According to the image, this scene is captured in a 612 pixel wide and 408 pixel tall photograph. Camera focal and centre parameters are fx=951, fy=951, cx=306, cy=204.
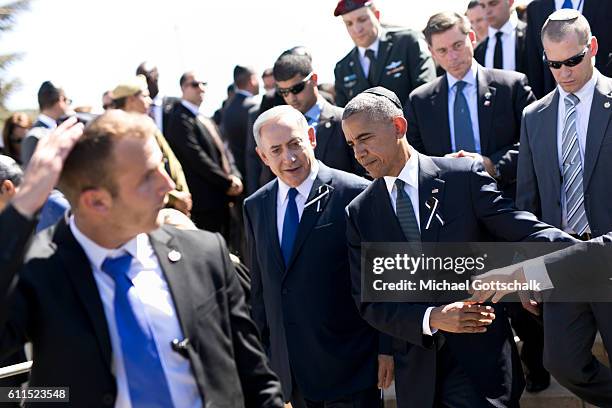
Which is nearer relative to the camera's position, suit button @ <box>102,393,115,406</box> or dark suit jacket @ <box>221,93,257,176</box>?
suit button @ <box>102,393,115,406</box>

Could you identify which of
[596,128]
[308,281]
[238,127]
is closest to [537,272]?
[596,128]

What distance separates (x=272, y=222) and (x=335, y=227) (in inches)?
16.0

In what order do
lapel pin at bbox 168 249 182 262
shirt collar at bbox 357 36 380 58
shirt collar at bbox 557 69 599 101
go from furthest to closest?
shirt collar at bbox 357 36 380 58 < shirt collar at bbox 557 69 599 101 < lapel pin at bbox 168 249 182 262

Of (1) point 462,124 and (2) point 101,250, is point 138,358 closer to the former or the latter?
(2) point 101,250

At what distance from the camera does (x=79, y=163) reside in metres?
3.14

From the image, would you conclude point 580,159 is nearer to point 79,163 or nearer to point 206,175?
point 79,163

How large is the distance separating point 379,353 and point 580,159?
5.76 feet

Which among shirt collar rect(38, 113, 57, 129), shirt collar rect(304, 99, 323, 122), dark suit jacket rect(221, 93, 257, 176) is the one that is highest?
shirt collar rect(304, 99, 323, 122)

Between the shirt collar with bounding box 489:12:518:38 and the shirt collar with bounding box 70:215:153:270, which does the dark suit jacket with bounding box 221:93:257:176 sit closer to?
the shirt collar with bounding box 489:12:518:38

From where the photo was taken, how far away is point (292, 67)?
7.43 meters

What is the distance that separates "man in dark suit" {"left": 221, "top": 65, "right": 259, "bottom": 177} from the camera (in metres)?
11.3

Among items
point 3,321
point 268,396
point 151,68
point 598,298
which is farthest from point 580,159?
point 151,68

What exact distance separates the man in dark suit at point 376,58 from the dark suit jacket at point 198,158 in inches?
75.0

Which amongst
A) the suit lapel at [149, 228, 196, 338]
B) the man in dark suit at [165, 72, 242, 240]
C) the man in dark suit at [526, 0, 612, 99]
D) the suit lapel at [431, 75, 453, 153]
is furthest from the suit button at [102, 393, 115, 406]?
the man in dark suit at [165, 72, 242, 240]
